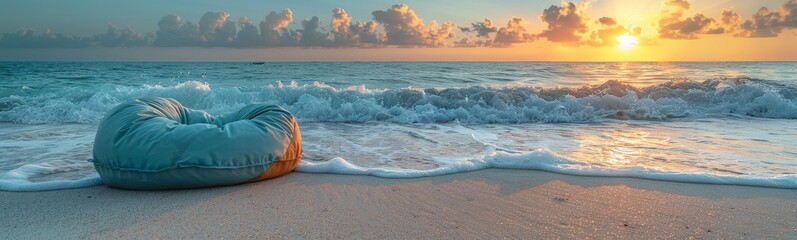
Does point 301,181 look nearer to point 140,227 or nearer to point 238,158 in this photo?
Answer: point 238,158

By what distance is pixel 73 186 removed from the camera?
3.53 m

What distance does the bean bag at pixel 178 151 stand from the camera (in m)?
3.27

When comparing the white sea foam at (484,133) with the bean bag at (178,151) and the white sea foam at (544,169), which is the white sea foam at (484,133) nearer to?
the white sea foam at (544,169)

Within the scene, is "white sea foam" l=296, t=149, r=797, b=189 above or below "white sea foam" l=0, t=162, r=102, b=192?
above

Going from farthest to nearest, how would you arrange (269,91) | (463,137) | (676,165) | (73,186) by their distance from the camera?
(269,91), (463,137), (676,165), (73,186)

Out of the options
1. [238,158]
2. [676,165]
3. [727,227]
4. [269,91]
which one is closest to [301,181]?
Result: [238,158]

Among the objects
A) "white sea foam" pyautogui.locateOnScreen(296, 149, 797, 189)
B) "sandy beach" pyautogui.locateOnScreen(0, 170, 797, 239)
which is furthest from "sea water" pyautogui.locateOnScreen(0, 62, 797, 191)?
"sandy beach" pyautogui.locateOnScreen(0, 170, 797, 239)

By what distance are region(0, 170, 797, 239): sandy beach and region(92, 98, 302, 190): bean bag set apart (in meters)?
0.11

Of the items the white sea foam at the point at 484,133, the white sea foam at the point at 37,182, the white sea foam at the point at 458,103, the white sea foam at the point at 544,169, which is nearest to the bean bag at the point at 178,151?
the white sea foam at the point at 37,182

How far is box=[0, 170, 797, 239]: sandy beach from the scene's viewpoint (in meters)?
2.61

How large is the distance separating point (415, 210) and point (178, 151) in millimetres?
1633

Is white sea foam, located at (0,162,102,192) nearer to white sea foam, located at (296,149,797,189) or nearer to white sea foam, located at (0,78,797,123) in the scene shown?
white sea foam, located at (296,149,797,189)

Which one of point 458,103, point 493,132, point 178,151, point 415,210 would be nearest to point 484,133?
point 493,132

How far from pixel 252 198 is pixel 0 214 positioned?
1.46 m
